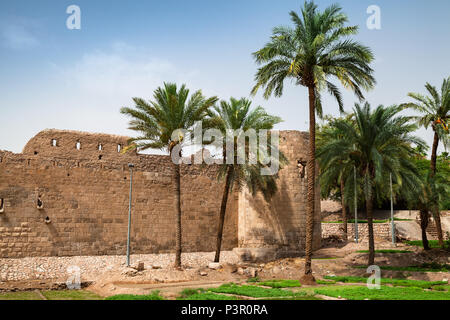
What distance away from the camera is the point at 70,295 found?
49.6ft

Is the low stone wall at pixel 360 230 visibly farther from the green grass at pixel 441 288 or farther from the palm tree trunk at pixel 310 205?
the green grass at pixel 441 288

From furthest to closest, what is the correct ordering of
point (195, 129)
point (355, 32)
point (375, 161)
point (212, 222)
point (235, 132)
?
point (212, 222) → point (235, 132) → point (195, 129) → point (375, 161) → point (355, 32)

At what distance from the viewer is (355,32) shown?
17.0 metres

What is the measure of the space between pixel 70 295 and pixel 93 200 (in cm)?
644

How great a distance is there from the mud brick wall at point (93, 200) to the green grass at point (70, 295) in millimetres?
3981

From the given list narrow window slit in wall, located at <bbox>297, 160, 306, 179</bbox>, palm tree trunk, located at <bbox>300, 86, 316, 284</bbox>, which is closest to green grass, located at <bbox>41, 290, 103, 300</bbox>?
palm tree trunk, located at <bbox>300, 86, 316, 284</bbox>

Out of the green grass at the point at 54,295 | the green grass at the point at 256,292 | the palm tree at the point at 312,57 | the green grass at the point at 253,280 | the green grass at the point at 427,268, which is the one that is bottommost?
the green grass at the point at 253,280

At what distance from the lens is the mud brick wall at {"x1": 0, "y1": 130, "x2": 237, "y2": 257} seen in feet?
63.1

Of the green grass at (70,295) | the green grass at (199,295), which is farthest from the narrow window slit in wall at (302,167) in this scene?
the green grass at (70,295)

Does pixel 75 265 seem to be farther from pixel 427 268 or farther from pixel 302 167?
pixel 427 268

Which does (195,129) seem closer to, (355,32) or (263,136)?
(263,136)

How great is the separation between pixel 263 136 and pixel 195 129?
3.74 m

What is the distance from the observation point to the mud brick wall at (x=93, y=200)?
19234mm
